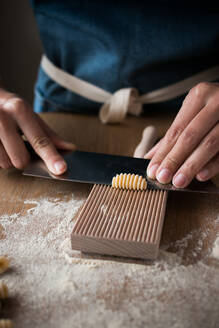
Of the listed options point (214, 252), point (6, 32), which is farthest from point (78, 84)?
point (6, 32)

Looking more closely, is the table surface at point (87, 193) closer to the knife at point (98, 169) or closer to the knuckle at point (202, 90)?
the knife at point (98, 169)

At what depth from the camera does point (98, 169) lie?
3.36ft

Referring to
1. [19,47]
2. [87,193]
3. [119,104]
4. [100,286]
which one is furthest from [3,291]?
[19,47]

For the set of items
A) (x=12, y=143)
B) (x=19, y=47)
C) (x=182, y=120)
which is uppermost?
(x=182, y=120)

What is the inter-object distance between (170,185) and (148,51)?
24.6 inches

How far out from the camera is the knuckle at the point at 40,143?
42.6 inches

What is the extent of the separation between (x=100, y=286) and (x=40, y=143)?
0.53m

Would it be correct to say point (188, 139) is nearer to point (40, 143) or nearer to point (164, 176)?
point (164, 176)

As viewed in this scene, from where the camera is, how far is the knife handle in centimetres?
115

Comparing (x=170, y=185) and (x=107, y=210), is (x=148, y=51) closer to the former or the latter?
(x=170, y=185)

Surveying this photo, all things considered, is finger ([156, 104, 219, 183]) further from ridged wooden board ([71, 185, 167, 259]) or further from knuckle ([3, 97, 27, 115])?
knuckle ([3, 97, 27, 115])

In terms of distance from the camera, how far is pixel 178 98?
1.46 meters

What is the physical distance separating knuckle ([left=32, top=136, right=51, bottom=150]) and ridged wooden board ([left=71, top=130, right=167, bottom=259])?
280 millimetres

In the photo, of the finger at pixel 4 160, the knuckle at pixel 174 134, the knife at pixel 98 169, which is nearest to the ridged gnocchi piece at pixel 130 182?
the knife at pixel 98 169
